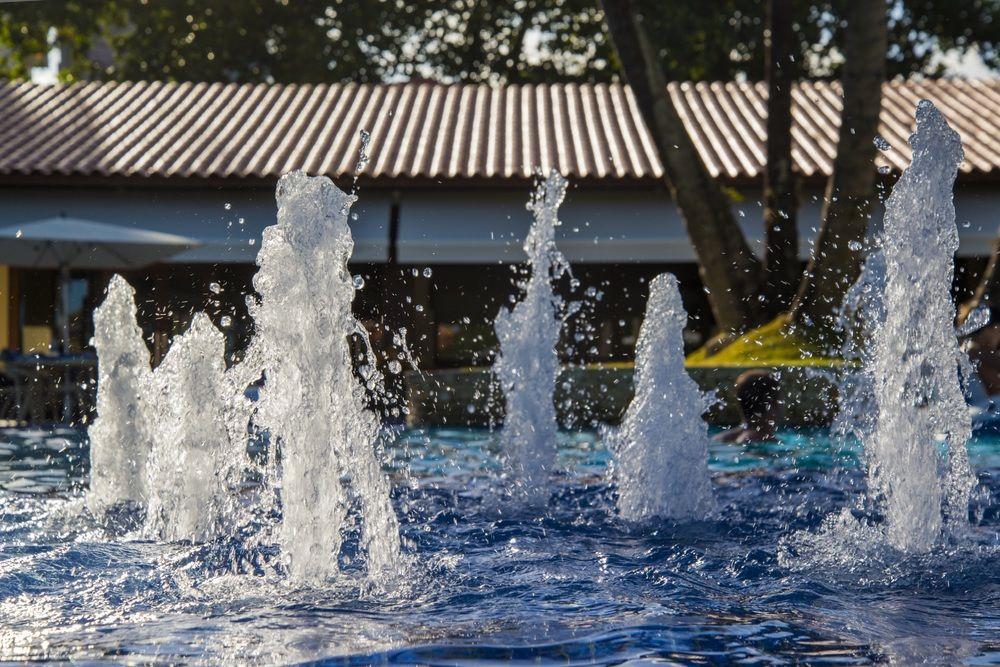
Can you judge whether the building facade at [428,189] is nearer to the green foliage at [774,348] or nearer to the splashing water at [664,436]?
the green foliage at [774,348]

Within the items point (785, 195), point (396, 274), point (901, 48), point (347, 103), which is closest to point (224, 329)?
point (396, 274)

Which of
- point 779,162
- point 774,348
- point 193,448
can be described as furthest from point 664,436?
point 779,162

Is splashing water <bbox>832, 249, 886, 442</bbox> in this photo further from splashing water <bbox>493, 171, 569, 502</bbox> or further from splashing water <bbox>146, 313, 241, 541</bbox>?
splashing water <bbox>146, 313, 241, 541</bbox>

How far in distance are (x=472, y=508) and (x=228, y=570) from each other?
1.76m

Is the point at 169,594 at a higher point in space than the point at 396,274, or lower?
lower

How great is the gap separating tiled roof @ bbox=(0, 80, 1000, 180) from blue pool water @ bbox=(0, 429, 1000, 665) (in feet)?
28.0

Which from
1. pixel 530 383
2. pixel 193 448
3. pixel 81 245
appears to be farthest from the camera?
pixel 81 245

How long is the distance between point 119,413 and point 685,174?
629 centimetres

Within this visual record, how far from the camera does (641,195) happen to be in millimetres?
14555

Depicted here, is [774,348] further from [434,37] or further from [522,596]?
[434,37]

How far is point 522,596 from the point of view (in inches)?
153

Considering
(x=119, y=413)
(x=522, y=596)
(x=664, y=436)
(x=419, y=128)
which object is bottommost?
(x=522, y=596)

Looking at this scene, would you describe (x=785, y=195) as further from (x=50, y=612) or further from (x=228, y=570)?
(x=50, y=612)

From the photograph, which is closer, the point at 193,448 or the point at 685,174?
the point at 193,448
